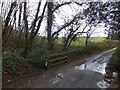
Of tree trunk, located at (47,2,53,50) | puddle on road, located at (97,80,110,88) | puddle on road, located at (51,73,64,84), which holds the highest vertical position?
tree trunk, located at (47,2,53,50)

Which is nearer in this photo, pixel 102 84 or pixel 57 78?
pixel 102 84

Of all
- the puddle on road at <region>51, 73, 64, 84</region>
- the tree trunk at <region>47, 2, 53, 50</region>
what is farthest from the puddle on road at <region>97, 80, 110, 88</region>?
the tree trunk at <region>47, 2, 53, 50</region>

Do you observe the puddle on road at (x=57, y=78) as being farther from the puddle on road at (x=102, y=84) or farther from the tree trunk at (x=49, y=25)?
the tree trunk at (x=49, y=25)

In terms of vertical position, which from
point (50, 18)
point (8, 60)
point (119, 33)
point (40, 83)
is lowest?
point (40, 83)

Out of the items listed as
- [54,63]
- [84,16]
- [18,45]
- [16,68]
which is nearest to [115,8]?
[84,16]

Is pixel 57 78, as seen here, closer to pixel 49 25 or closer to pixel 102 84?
pixel 102 84

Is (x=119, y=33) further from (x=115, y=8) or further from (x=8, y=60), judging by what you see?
(x=8, y=60)

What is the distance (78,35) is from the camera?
2545 centimetres

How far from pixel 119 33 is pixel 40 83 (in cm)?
872

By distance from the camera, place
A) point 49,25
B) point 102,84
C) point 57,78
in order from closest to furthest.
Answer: point 102,84, point 57,78, point 49,25

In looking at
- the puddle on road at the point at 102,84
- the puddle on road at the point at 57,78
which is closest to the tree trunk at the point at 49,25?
the puddle on road at the point at 57,78

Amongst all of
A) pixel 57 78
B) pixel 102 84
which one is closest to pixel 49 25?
pixel 57 78

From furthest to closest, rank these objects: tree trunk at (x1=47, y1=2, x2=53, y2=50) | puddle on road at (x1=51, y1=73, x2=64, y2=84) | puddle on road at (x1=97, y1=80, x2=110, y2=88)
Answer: tree trunk at (x1=47, y1=2, x2=53, y2=50) → puddle on road at (x1=51, y1=73, x2=64, y2=84) → puddle on road at (x1=97, y1=80, x2=110, y2=88)

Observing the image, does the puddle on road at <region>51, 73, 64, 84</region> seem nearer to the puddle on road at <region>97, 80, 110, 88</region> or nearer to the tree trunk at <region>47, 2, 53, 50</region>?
the puddle on road at <region>97, 80, 110, 88</region>
